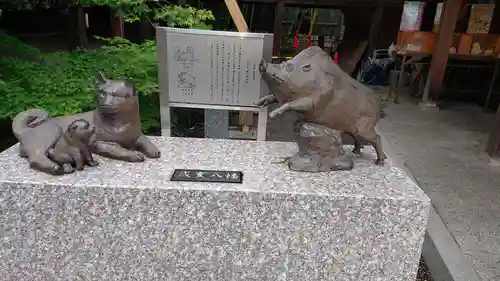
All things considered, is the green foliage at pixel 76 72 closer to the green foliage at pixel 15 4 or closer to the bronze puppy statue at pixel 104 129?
the green foliage at pixel 15 4

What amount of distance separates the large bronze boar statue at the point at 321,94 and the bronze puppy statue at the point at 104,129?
71 cm

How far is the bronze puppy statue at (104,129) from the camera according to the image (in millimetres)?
1897

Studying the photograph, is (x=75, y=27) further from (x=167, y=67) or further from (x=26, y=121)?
(x=26, y=121)

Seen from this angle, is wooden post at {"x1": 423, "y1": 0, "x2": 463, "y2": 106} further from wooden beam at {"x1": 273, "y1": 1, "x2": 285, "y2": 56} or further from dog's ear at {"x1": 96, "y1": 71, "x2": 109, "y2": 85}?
dog's ear at {"x1": 96, "y1": 71, "x2": 109, "y2": 85}

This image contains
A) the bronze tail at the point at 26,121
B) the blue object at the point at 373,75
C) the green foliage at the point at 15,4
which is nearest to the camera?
the bronze tail at the point at 26,121

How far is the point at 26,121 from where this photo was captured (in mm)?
2076

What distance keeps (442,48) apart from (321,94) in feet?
17.9

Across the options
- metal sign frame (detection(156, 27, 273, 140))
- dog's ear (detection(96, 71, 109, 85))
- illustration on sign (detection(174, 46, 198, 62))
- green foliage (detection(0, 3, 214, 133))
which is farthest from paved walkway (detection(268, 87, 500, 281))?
dog's ear (detection(96, 71, 109, 85))

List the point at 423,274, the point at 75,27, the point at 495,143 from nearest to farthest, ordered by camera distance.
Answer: the point at 423,274
the point at 495,143
the point at 75,27

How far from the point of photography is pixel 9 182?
180 cm

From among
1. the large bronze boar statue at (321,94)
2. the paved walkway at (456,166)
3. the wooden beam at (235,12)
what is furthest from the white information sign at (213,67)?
the paved walkway at (456,166)

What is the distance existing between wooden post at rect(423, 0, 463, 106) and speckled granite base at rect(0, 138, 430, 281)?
527 centimetres

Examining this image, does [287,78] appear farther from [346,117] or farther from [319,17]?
[319,17]

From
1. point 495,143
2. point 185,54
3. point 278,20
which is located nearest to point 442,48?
point 495,143
